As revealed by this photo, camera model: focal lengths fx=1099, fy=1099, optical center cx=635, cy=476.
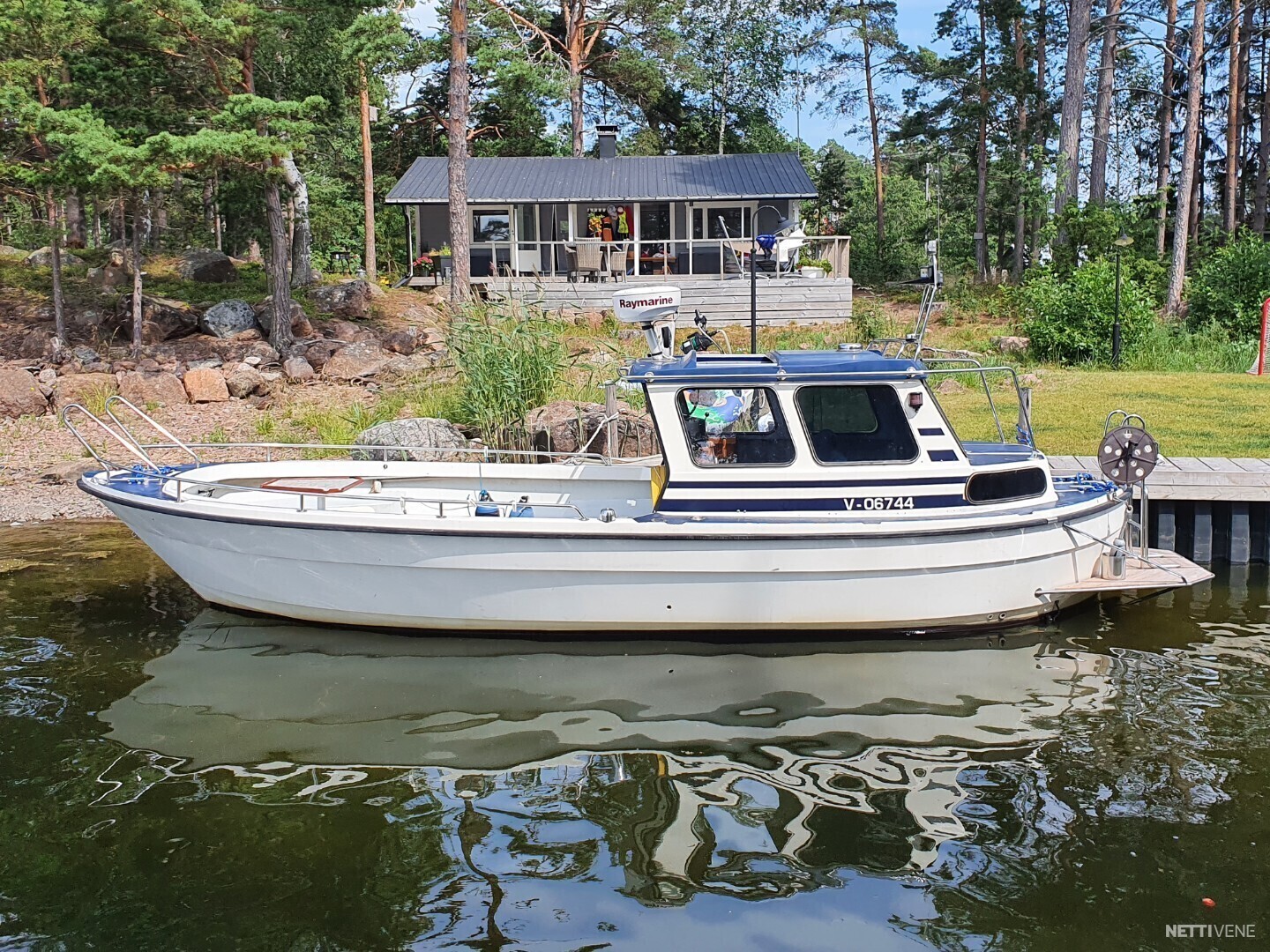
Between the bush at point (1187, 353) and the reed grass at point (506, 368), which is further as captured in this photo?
the bush at point (1187, 353)

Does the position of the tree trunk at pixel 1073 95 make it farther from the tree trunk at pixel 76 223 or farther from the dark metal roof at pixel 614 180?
the tree trunk at pixel 76 223

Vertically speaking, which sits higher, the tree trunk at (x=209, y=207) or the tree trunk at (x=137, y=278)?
the tree trunk at (x=209, y=207)

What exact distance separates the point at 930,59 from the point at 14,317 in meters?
24.4

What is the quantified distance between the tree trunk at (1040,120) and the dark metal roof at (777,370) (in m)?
18.3

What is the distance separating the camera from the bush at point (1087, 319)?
17.4m

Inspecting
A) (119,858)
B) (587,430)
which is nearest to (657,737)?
(119,858)

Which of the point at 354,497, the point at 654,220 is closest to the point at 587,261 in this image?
the point at 654,220

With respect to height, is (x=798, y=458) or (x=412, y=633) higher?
(x=798, y=458)

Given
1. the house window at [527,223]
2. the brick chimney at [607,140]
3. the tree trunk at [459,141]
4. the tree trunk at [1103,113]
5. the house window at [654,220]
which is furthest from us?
the brick chimney at [607,140]

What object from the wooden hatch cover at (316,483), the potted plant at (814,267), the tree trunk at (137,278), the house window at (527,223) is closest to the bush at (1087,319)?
the potted plant at (814,267)

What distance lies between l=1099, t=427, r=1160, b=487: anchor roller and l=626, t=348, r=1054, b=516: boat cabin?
1241 mm

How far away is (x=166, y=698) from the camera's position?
752 centimetres

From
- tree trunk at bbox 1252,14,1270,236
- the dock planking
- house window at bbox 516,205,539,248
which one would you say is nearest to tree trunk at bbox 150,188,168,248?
house window at bbox 516,205,539,248

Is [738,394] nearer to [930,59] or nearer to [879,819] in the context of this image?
[879,819]
